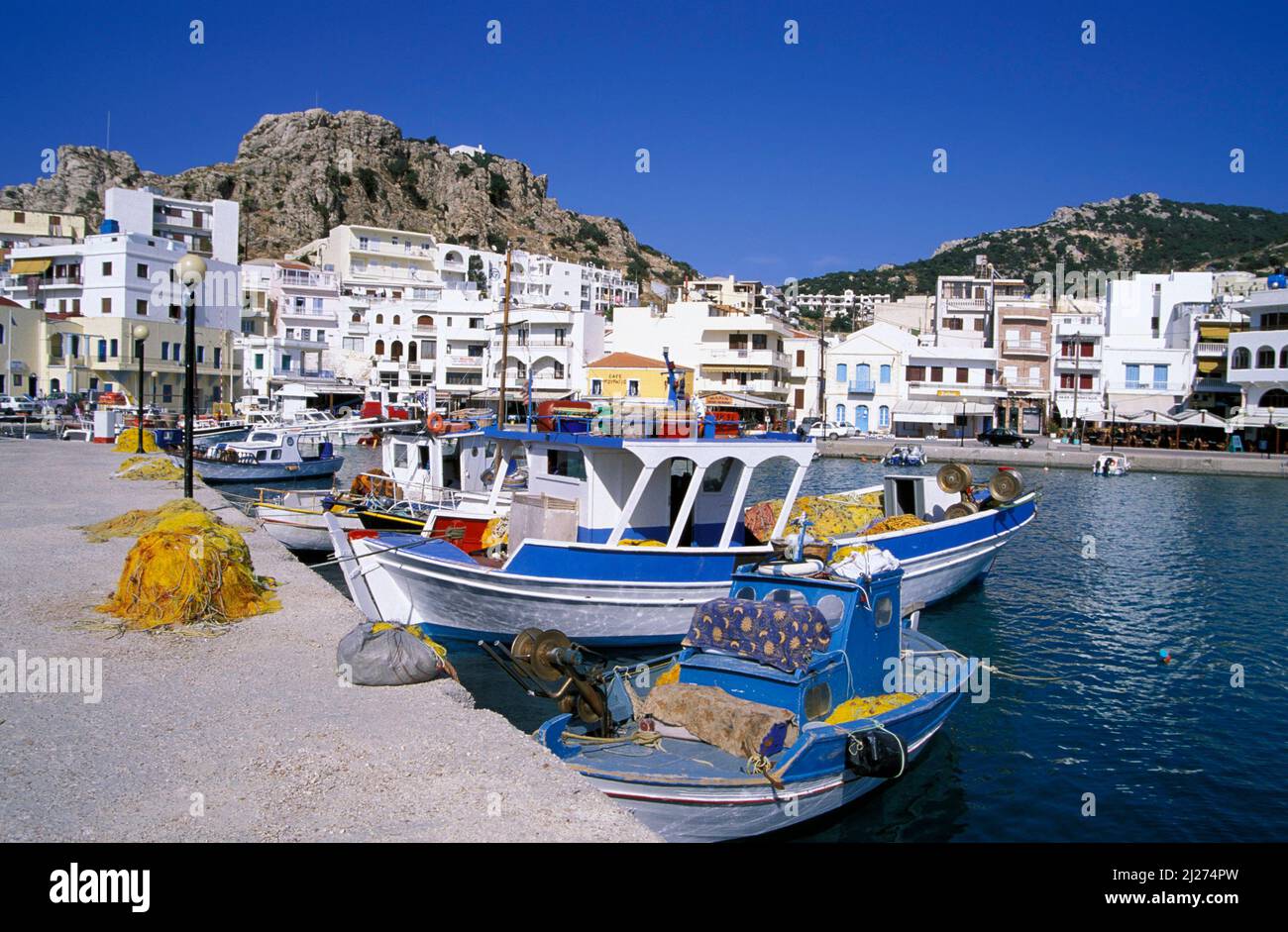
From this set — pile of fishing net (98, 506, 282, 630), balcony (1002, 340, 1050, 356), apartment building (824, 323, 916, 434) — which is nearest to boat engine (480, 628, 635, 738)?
pile of fishing net (98, 506, 282, 630)

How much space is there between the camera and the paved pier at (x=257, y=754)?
545cm

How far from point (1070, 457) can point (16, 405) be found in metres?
55.5

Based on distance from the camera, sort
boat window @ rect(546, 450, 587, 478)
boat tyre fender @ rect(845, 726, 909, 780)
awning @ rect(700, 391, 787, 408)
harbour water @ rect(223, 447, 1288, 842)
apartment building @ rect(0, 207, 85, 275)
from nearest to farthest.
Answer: boat tyre fender @ rect(845, 726, 909, 780) < harbour water @ rect(223, 447, 1288, 842) < boat window @ rect(546, 450, 587, 478) < awning @ rect(700, 391, 787, 408) < apartment building @ rect(0, 207, 85, 275)

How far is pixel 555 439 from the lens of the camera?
49.8 ft

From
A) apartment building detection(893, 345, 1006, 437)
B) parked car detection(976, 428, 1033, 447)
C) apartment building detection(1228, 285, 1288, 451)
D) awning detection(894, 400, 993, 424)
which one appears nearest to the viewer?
apartment building detection(1228, 285, 1288, 451)

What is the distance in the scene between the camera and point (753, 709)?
8.55 meters

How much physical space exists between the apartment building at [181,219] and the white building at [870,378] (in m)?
48.5

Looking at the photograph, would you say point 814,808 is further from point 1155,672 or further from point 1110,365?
point 1110,365

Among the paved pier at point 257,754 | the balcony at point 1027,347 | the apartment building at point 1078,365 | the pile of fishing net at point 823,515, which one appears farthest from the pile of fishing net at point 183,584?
the balcony at point 1027,347

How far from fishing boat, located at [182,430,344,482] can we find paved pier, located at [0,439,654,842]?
2780cm

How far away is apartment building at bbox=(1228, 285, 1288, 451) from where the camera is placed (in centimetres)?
5381

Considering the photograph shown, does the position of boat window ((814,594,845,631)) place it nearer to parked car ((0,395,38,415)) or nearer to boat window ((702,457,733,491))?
boat window ((702,457,733,491))
